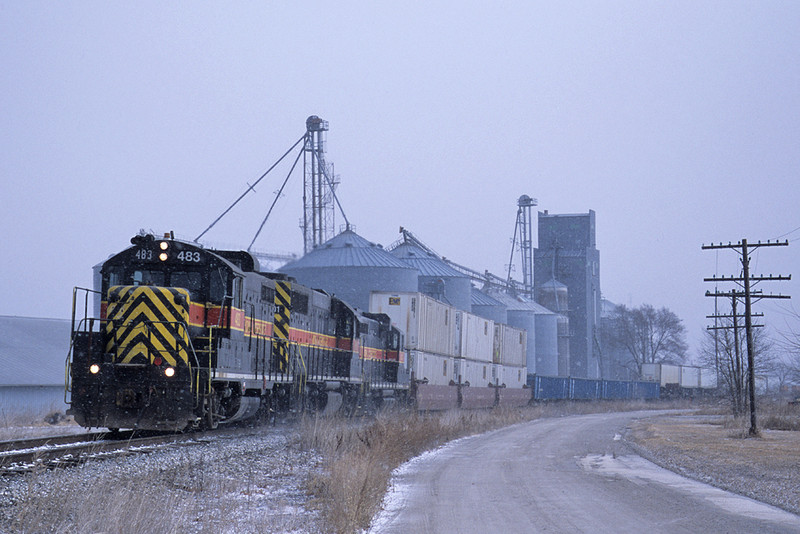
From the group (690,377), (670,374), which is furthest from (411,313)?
(690,377)

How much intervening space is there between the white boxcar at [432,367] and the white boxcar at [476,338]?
1.75 metres

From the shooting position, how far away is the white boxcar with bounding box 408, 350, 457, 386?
1276 inches

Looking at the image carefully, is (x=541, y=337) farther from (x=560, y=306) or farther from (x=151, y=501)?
(x=151, y=501)

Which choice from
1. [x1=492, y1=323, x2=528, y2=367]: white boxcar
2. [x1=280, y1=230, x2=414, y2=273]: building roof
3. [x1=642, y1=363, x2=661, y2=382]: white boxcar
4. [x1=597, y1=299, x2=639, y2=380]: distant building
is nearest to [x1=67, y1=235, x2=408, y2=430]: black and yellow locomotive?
[x1=492, y1=323, x2=528, y2=367]: white boxcar

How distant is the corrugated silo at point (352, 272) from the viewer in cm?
5238

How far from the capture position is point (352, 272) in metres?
52.5

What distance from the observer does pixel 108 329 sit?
49.7 ft

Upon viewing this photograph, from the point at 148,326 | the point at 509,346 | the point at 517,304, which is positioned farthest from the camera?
the point at 517,304

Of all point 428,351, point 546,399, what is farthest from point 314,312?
point 546,399

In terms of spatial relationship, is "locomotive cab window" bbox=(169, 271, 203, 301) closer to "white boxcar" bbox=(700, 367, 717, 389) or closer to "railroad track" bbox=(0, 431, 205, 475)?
"railroad track" bbox=(0, 431, 205, 475)

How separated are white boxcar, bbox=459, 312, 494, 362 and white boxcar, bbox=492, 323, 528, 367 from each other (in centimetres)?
135

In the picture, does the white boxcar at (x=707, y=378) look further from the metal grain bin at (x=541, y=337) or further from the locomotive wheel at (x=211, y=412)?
the locomotive wheel at (x=211, y=412)

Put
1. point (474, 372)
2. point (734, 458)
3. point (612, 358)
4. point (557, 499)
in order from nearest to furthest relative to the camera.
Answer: point (557, 499)
point (734, 458)
point (474, 372)
point (612, 358)

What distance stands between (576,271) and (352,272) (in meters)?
52.1
